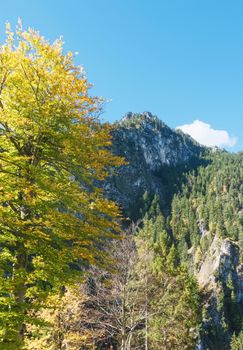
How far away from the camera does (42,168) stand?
10688 mm

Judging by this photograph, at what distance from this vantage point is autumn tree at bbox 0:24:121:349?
959 cm

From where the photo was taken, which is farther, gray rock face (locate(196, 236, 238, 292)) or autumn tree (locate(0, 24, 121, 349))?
gray rock face (locate(196, 236, 238, 292))

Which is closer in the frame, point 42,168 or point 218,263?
point 42,168

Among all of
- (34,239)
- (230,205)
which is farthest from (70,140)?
(230,205)

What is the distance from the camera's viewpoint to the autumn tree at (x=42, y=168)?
9594mm

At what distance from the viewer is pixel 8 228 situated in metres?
9.90

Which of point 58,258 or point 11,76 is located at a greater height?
point 11,76

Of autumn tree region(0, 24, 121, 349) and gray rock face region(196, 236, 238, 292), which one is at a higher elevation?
gray rock face region(196, 236, 238, 292)

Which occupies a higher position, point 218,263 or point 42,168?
point 218,263

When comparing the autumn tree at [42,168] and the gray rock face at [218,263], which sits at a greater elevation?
the gray rock face at [218,263]

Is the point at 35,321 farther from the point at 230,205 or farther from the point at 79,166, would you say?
the point at 230,205

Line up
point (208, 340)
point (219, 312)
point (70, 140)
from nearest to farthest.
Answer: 1. point (70, 140)
2. point (208, 340)
3. point (219, 312)

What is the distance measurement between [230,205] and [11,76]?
561ft

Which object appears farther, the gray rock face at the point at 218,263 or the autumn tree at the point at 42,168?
the gray rock face at the point at 218,263
